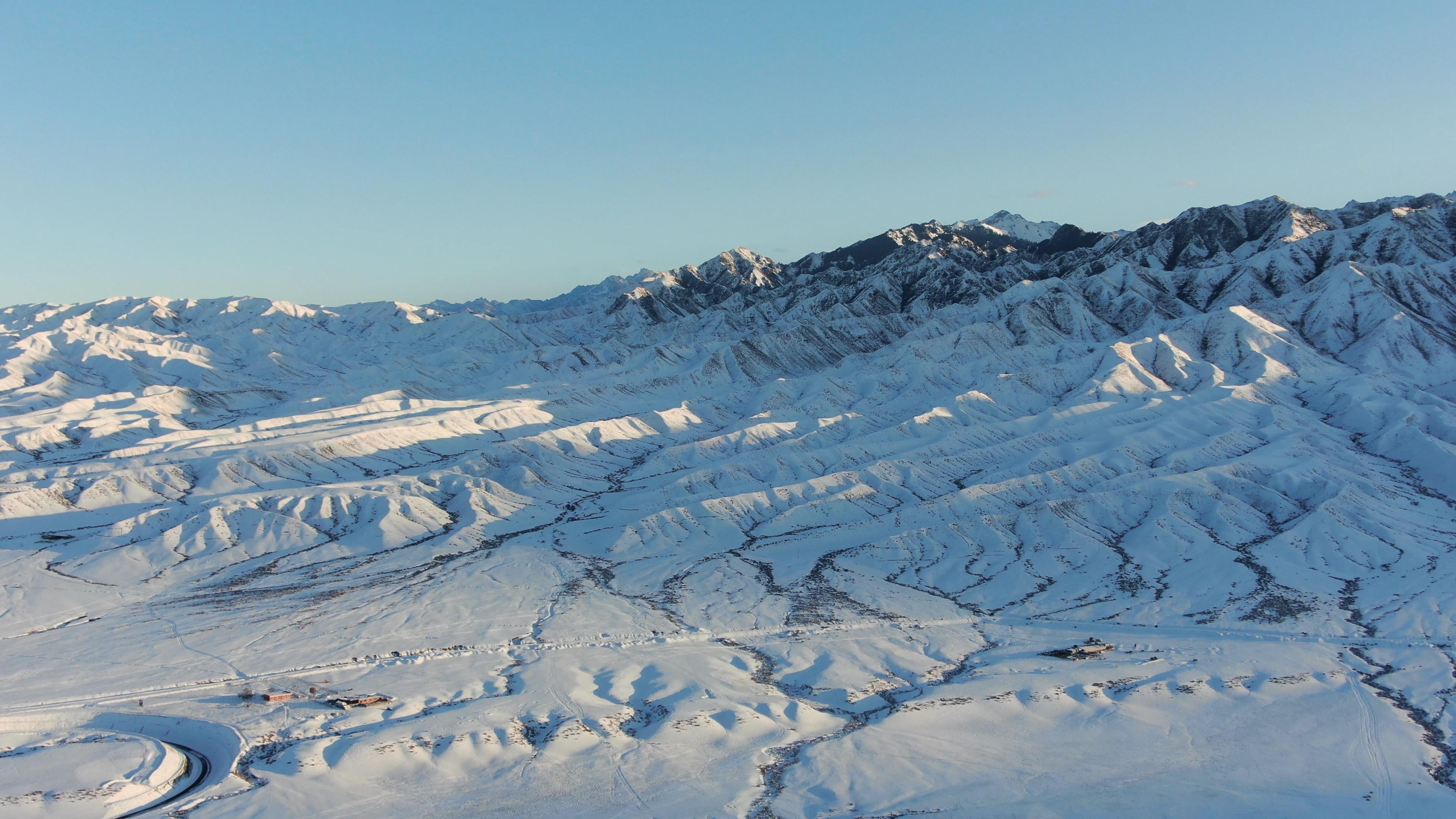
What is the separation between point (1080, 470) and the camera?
3602 inches


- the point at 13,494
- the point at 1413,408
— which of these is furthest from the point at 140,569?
the point at 1413,408

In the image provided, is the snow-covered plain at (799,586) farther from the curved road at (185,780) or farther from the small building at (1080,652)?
the small building at (1080,652)

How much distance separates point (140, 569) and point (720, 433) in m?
69.7

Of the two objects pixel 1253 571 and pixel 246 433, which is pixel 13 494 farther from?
pixel 1253 571

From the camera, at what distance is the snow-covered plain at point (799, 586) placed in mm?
38750

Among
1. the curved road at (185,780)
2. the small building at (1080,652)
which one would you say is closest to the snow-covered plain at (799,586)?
the curved road at (185,780)

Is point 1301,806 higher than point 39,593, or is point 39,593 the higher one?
point 39,593

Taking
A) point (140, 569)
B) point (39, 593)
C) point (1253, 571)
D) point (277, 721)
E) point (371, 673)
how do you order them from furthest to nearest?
point (140, 569), point (39, 593), point (1253, 571), point (371, 673), point (277, 721)

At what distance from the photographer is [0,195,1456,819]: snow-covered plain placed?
3875 centimetres

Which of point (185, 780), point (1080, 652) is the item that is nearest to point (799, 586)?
point (1080, 652)

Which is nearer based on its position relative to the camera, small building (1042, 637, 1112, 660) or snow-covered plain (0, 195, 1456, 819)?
snow-covered plain (0, 195, 1456, 819)

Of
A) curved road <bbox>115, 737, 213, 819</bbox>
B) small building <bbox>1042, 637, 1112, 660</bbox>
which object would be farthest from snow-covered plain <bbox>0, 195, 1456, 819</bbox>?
small building <bbox>1042, 637, 1112, 660</bbox>

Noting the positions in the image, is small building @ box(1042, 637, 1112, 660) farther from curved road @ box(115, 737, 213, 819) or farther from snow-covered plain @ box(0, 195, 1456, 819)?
curved road @ box(115, 737, 213, 819)

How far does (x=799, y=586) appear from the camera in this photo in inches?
2820
